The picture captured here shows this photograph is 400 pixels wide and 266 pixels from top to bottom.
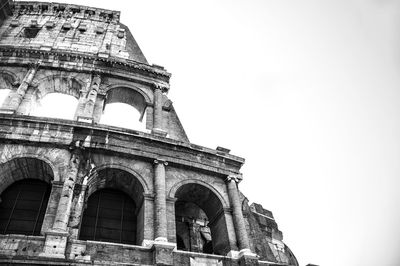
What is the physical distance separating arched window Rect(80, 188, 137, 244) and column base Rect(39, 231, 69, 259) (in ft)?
4.08

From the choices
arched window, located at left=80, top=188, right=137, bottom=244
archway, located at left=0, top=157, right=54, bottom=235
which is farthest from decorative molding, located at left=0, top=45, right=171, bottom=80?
arched window, located at left=80, top=188, right=137, bottom=244

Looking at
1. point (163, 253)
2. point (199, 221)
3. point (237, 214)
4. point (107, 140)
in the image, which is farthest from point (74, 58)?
point (237, 214)

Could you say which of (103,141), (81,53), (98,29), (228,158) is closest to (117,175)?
(103,141)

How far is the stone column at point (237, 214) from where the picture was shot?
9.01 m

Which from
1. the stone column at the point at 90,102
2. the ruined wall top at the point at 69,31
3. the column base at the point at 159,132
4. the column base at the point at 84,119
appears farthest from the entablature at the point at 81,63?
the column base at the point at 84,119

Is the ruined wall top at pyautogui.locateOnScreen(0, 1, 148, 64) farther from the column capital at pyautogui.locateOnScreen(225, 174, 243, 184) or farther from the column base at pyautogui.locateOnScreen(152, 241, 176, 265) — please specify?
the column base at pyautogui.locateOnScreen(152, 241, 176, 265)

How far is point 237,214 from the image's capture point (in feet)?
31.6

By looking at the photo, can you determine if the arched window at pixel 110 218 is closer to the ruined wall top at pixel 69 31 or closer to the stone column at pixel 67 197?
the stone column at pixel 67 197

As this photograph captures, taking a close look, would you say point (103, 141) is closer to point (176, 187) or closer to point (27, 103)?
point (176, 187)

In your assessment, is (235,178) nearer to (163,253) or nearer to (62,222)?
(163,253)

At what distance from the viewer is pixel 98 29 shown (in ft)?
51.5

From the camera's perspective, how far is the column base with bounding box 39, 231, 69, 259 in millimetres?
6949

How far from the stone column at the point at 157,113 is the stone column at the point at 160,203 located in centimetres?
167

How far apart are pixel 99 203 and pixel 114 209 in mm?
512
